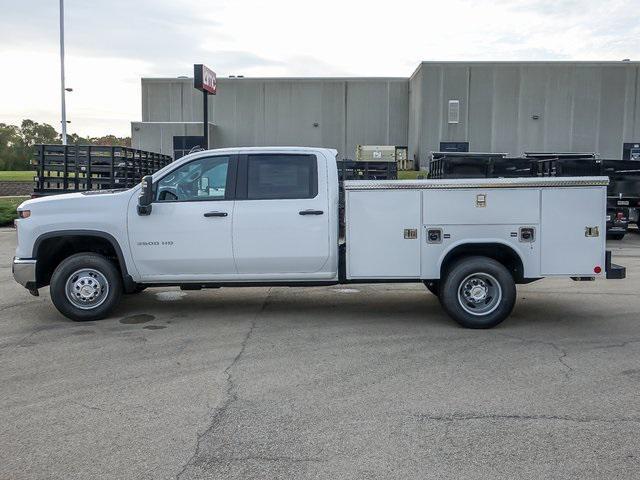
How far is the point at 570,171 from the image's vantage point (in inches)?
651

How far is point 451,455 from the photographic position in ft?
13.4

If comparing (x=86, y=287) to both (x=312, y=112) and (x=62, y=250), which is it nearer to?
(x=62, y=250)

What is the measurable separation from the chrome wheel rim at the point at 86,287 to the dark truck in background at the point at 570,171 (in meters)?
10.2

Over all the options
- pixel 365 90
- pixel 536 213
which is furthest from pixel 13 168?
pixel 536 213

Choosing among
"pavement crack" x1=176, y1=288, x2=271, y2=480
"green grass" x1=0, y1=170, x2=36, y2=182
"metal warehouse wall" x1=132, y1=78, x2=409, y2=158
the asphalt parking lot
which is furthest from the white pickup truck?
"green grass" x1=0, y1=170, x2=36, y2=182

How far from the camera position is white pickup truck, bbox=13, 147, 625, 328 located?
23.9 feet

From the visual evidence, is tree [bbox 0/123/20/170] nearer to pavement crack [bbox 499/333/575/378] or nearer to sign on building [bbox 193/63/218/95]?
sign on building [bbox 193/63/218/95]

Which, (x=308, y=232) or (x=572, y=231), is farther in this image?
(x=308, y=232)

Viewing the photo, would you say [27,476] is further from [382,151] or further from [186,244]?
[382,151]

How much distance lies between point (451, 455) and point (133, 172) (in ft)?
50.5

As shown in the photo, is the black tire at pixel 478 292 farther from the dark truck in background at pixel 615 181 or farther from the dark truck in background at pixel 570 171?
the dark truck in background at pixel 615 181

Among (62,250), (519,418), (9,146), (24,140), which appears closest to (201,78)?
(62,250)

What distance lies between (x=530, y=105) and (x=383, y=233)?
32.8 m

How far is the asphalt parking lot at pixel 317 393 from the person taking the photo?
13.1ft
